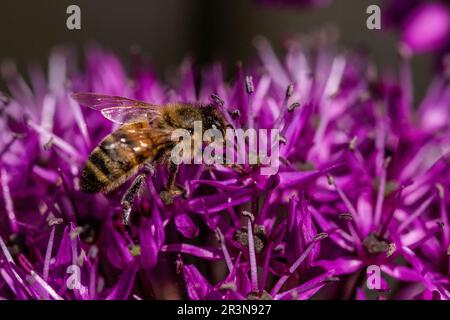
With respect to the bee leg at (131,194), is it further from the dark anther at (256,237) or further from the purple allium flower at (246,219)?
the dark anther at (256,237)

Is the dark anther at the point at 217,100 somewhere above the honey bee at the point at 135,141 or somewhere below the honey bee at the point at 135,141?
above

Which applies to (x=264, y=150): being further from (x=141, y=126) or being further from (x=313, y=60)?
(x=313, y=60)

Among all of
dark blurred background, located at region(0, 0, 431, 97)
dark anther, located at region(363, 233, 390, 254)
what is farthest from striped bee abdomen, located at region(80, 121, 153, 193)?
dark blurred background, located at region(0, 0, 431, 97)

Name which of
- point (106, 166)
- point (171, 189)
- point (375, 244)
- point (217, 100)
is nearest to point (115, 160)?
point (106, 166)

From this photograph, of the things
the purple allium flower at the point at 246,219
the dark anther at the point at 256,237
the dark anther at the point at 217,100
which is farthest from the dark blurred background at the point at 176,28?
the dark anther at the point at 256,237
